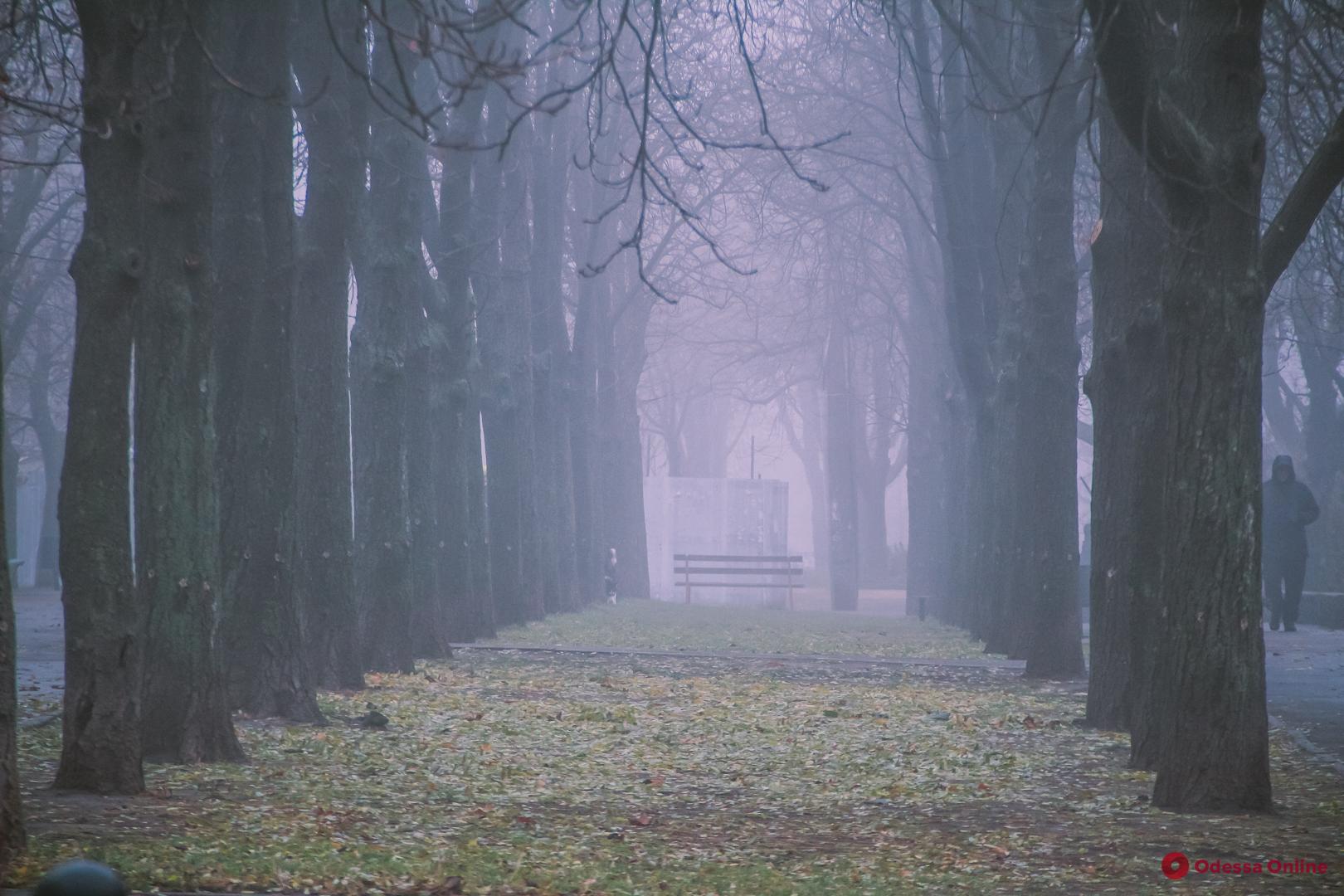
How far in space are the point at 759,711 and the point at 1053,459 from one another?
168 inches

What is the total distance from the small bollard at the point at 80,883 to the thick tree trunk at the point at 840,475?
3825 centimetres

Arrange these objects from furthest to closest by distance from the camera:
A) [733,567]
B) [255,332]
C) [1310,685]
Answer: [733,567], [1310,685], [255,332]

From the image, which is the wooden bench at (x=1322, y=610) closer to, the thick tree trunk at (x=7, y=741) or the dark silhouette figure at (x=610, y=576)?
the dark silhouette figure at (x=610, y=576)

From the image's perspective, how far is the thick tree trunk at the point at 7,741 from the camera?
596 centimetres

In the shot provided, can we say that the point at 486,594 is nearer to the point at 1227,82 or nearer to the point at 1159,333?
the point at 1159,333

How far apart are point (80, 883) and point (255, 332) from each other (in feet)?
27.3

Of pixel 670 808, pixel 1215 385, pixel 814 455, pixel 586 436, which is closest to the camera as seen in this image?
pixel 1215 385

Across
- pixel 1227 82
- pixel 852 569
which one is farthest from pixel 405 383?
pixel 852 569

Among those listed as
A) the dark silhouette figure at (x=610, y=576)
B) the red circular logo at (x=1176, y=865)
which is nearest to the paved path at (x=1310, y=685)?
the red circular logo at (x=1176, y=865)

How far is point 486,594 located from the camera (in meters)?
22.5

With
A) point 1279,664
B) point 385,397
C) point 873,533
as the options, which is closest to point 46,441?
point 385,397

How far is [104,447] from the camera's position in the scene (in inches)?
301

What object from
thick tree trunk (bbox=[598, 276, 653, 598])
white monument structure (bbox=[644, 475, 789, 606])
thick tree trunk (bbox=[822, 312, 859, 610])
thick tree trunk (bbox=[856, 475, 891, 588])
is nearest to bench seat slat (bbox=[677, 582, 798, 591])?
white monument structure (bbox=[644, 475, 789, 606])

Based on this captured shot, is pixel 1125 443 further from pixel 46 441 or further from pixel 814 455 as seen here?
pixel 814 455
